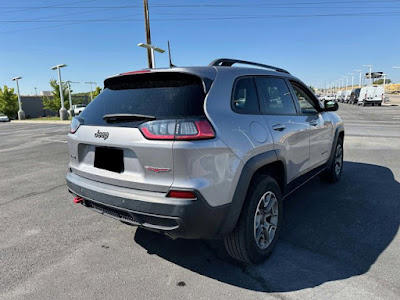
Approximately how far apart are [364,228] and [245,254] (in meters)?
1.69

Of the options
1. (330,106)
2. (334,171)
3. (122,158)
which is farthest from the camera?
(334,171)

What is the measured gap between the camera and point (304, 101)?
3.99 m

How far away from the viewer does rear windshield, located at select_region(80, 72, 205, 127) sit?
7.53 ft

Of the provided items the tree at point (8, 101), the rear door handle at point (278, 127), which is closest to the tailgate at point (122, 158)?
the rear door handle at point (278, 127)

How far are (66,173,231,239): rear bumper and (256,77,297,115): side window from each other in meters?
1.28

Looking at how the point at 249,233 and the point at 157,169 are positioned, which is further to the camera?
the point at 249,233

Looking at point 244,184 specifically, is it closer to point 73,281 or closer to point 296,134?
point 296,134

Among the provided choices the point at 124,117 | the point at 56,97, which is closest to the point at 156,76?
the point at 124,117

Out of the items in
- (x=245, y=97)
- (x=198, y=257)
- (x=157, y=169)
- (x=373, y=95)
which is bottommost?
(x=198, y=257)

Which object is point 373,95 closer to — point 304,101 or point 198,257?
point 304,101

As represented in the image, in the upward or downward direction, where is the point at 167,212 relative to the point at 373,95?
upward

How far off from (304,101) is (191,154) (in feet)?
Result: 8.13

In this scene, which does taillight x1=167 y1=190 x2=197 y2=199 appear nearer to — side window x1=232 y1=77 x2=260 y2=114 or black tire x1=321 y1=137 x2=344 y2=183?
side window x1=232 y1=77 x2=260 y2=114

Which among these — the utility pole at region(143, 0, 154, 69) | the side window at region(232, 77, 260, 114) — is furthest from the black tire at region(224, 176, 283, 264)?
the utility pole at region(143, 0, 154, 69)
